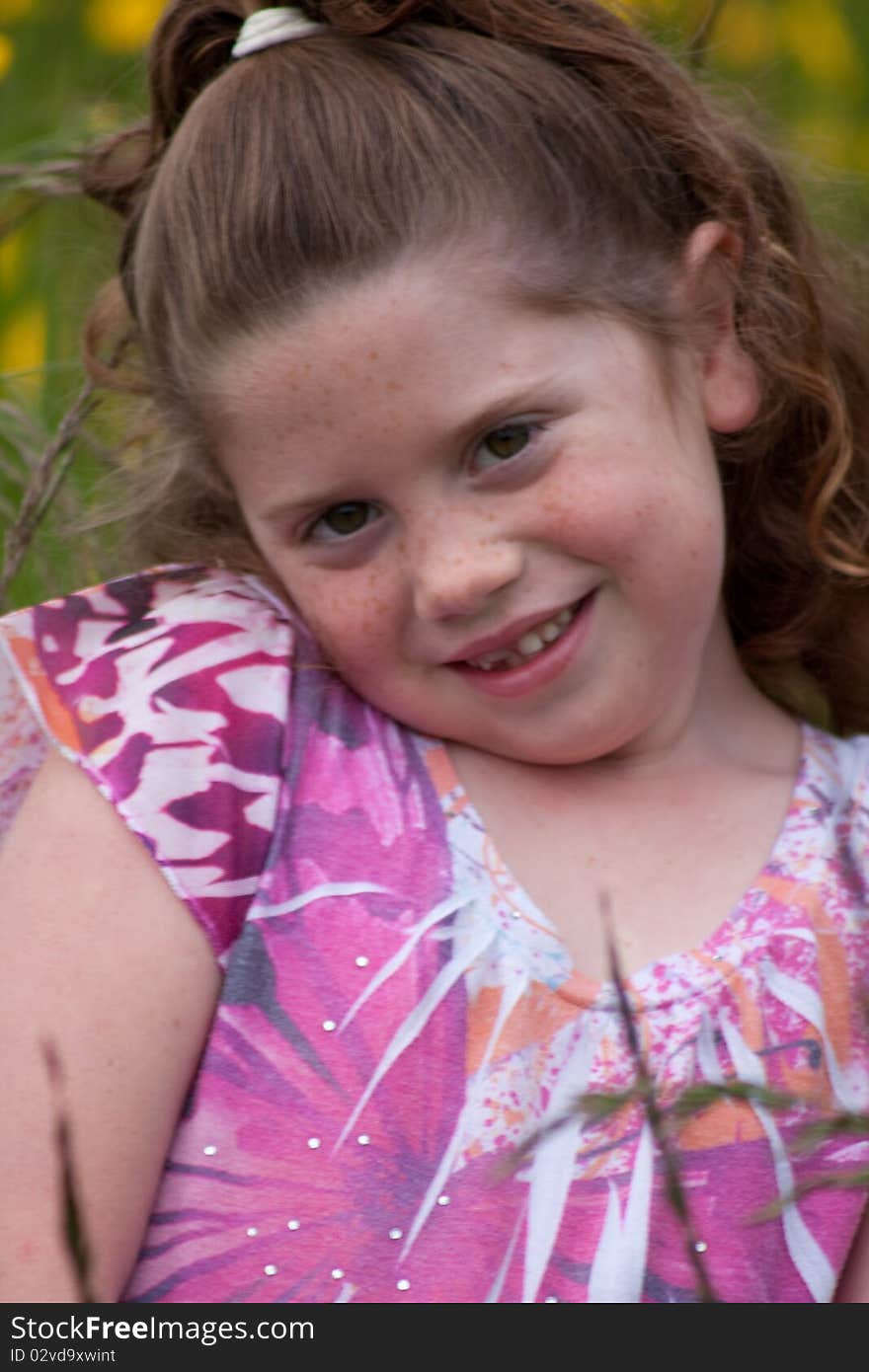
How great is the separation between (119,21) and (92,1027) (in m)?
1.46

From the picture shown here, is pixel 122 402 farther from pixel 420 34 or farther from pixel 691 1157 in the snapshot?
pixel 691 1157

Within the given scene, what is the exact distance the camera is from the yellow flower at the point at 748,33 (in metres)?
2.10

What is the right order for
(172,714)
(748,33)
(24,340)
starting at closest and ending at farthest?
(172,714) < (24,340) < (748,33)

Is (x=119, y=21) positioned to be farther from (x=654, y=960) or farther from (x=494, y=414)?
(x=654, y=960)

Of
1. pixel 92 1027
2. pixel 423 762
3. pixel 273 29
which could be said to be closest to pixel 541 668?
pixel 423 762

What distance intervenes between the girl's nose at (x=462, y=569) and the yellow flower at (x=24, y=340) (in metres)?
0.89

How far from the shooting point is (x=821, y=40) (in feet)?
7.30

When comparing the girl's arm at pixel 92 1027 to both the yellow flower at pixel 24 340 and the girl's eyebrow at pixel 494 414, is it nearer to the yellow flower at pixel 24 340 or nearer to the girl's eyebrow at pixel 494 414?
the girl's eyebrow at pixel 494 414

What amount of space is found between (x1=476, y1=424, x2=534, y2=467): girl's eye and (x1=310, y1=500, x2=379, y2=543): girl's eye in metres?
0.09

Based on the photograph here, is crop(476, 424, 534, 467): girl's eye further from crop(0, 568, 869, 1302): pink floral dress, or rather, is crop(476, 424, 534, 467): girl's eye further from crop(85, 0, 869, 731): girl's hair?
crop(0, 568, 869, 1302): pink floral dress

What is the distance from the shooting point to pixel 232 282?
1206mm

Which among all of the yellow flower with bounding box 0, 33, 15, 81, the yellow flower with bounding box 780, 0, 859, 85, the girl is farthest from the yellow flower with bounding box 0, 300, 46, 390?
the yellow flower with bounding box 780, 0, 859, 85

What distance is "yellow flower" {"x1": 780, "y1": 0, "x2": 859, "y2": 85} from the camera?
222 cm

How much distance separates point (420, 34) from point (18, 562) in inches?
25.1
